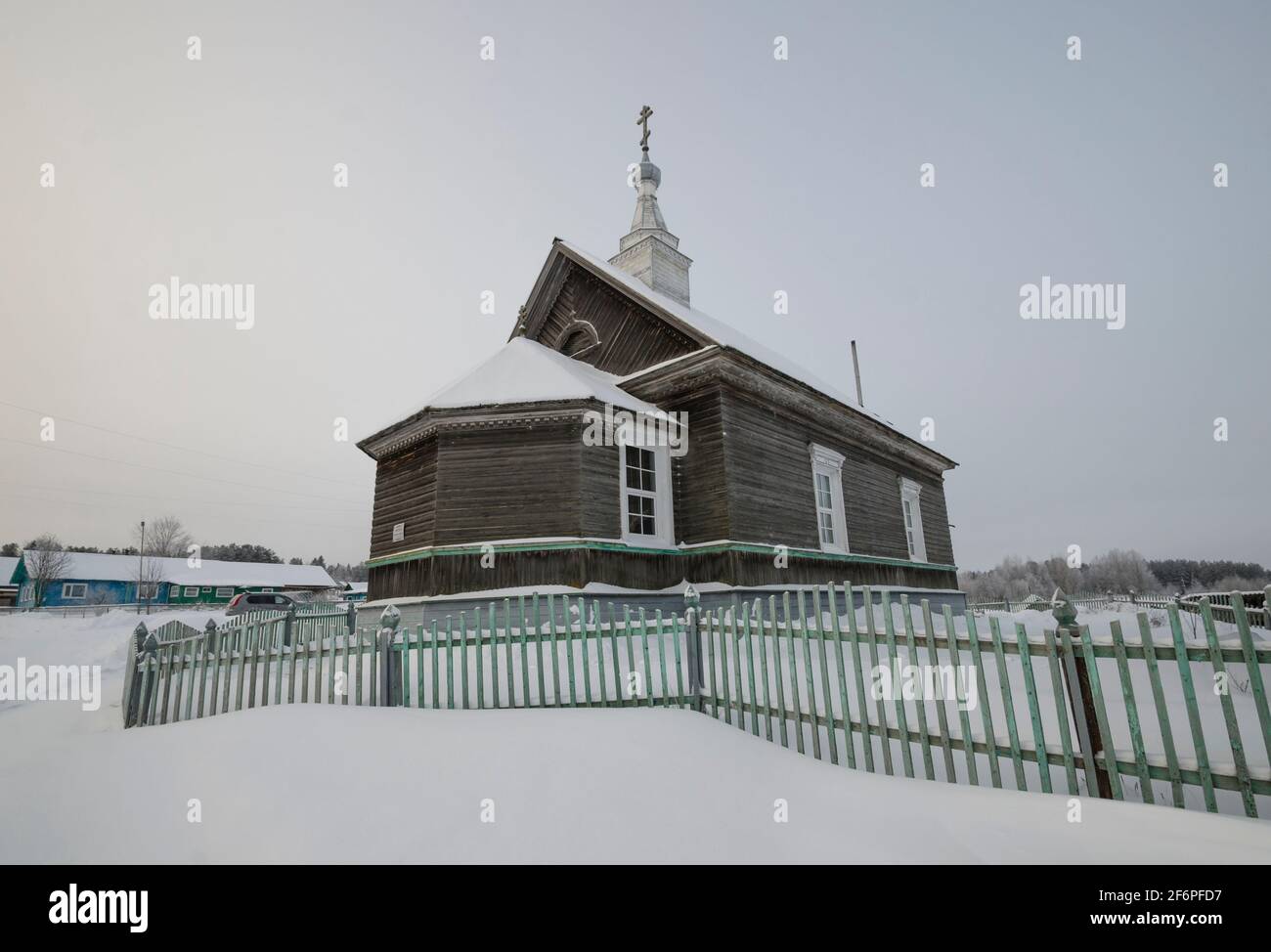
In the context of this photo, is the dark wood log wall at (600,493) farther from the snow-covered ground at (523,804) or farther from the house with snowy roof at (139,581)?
the house with snowy roof at (139,581)

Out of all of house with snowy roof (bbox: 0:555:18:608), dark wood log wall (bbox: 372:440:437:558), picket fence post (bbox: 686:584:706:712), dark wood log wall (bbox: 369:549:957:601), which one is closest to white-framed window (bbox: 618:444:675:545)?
dark wood log wall (bbox: 369:549:957:601)

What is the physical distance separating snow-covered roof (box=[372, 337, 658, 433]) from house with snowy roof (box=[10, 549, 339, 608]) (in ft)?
187

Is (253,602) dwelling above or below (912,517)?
below

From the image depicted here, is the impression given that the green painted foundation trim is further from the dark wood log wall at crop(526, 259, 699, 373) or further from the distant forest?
the distant forest

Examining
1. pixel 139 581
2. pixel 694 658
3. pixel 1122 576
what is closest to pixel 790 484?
pixel 694 658

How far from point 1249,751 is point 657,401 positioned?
10.4 m

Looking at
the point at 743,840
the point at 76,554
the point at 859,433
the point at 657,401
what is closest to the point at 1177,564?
the point at 859,433

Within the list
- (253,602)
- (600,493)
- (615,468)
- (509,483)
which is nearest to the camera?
(509,483)

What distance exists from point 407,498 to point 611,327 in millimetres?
6660

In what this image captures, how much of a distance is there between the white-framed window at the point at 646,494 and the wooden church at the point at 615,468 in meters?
0.04

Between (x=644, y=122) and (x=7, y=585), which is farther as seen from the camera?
(x=7, y=585)

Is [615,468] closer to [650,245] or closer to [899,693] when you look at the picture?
[899,693]

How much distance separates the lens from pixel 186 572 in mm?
56906

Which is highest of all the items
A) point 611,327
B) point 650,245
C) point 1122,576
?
point 650,245
